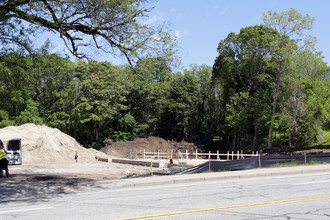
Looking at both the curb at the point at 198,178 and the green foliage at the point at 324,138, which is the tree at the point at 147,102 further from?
the curb at the point at 198,178

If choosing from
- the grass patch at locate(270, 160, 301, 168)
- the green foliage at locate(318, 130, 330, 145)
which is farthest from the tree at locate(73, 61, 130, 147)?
the grass patch at locate(270, 160, 301, 168)

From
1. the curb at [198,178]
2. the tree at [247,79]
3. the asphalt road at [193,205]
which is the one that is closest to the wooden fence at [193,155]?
the tree at [247,79]

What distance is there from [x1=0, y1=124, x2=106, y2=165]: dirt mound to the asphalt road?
32042mm

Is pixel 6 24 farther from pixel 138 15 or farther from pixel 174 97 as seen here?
pixel 174 97

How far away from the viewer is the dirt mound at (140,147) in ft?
191

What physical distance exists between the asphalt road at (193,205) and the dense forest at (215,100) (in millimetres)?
25981

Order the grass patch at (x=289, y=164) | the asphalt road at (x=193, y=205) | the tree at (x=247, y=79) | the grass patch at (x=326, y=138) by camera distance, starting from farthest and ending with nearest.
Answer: the tree at (x=247, y=79) < the grass patch at (x=326, y=138) < the grass patch at (x=289, y=164) < the asphalt road at (x=193, y=205)

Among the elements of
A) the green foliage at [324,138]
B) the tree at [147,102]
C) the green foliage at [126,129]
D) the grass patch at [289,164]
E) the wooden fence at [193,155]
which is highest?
the tree at [147,102]

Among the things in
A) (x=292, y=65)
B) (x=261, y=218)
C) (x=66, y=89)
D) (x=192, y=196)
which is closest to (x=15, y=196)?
(x=192, y=196)

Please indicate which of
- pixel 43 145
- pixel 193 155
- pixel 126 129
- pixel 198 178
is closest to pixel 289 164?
pixel 198 178

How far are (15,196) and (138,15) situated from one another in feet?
27.2

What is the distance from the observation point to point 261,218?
7156mm

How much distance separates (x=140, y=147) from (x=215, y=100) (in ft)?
65.2

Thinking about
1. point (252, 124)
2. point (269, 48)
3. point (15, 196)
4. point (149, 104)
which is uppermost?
point (269, 48)
